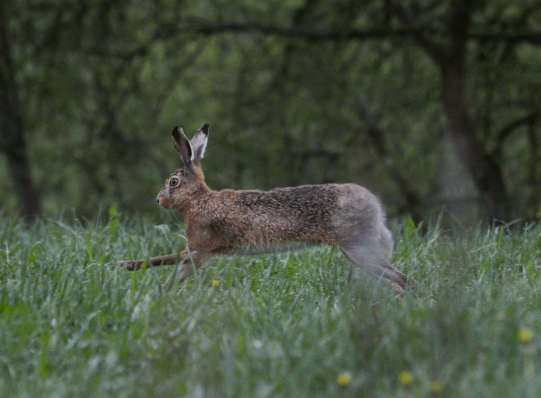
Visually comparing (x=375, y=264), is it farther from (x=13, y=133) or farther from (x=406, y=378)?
(x=13, y=133)

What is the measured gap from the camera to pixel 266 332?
3.88 metres

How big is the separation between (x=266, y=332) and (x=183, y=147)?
2.56 m

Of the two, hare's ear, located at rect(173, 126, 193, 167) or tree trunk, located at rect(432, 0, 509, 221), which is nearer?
hare's ear, located at rect(173, 126, 193, 167)

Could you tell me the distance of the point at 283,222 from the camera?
527cm

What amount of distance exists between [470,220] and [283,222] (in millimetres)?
1932

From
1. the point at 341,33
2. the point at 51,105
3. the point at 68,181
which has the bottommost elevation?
the point at 68,181

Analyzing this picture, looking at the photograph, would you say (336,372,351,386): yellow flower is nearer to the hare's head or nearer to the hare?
the hare

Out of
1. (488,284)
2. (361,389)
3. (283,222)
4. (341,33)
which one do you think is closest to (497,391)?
(361,389)

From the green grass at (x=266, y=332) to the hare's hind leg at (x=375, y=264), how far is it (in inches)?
6.4

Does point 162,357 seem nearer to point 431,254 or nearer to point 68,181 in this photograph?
point 431,254

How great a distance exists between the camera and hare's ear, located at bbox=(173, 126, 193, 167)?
5914 millimetres

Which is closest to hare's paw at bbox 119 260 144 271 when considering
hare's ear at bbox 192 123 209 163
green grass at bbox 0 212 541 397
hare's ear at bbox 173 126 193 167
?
green grass at bbox 0 212 541 397

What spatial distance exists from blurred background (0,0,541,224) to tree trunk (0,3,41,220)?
0.02 m

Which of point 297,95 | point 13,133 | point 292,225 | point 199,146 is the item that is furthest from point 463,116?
point 13,133
